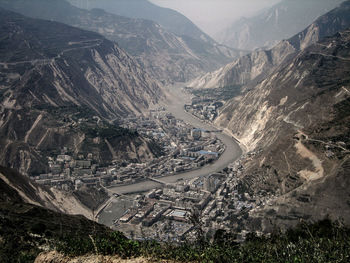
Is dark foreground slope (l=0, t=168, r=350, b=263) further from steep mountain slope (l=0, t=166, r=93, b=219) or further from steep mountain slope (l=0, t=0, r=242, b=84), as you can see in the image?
steep mountain slope (l=0, t=0, r=242, b=84)

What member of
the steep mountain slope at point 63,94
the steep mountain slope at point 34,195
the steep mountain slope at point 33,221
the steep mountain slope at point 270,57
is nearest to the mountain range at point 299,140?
the steep mountain slope at point 33,221

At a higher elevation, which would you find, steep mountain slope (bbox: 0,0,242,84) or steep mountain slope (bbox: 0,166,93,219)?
steep mountain slope (bbox: 0,166,93,219)

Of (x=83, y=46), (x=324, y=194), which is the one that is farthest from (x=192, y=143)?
(x=83, y=46)

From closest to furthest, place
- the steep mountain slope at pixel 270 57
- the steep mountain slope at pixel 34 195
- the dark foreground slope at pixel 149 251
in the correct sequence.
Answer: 1. the dark foreground slope at pixel 149 251
2. the steep mountain slope at pixel 34 195
3. the steep mountain slope at pixel 270 57

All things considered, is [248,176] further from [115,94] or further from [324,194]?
[115,94]

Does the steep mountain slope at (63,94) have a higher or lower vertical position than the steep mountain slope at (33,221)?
lower

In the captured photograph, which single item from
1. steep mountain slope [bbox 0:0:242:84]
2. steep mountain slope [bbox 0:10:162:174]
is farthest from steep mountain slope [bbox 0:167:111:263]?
steep mountain slope [bbox 0:0:242:84]

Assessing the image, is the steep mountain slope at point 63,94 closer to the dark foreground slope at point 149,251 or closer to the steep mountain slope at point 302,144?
the steep mountain slope at point 302,144

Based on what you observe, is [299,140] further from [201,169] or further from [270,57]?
[270,57]
